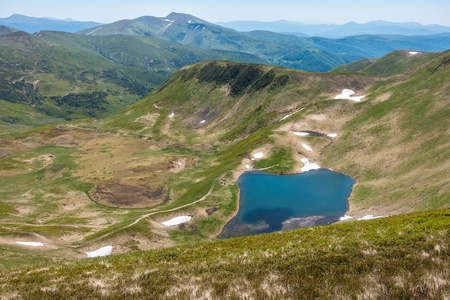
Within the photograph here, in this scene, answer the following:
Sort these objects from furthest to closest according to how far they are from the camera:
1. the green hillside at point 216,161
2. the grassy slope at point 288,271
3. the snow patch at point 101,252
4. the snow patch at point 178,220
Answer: the snow patch at point 178,220, the green hillside at point 216,161, the snow patch at point 101,252, the grassy slope at point 288,271

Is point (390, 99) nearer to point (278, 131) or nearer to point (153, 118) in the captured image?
point (278, 131)

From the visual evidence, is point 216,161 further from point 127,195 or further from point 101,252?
point 101,252

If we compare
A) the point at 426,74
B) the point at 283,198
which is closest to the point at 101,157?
the point at 283,198

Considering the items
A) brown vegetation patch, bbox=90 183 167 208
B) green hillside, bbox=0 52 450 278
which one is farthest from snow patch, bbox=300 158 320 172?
brown vegetation patch, bbox=90 183 167 208

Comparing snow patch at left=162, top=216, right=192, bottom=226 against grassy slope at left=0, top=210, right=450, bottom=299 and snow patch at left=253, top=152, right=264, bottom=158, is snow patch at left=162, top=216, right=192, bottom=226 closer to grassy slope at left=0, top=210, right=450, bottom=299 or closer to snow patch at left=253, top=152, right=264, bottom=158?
grassy slope at left=0, top=210, right=450, bottom=299

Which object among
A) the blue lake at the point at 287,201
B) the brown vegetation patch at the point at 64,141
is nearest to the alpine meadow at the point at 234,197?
the blue lake at the point at 287,201

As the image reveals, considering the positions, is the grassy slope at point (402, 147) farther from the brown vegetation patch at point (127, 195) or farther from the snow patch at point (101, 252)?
the brown vegetation patch at point (127, 195)
